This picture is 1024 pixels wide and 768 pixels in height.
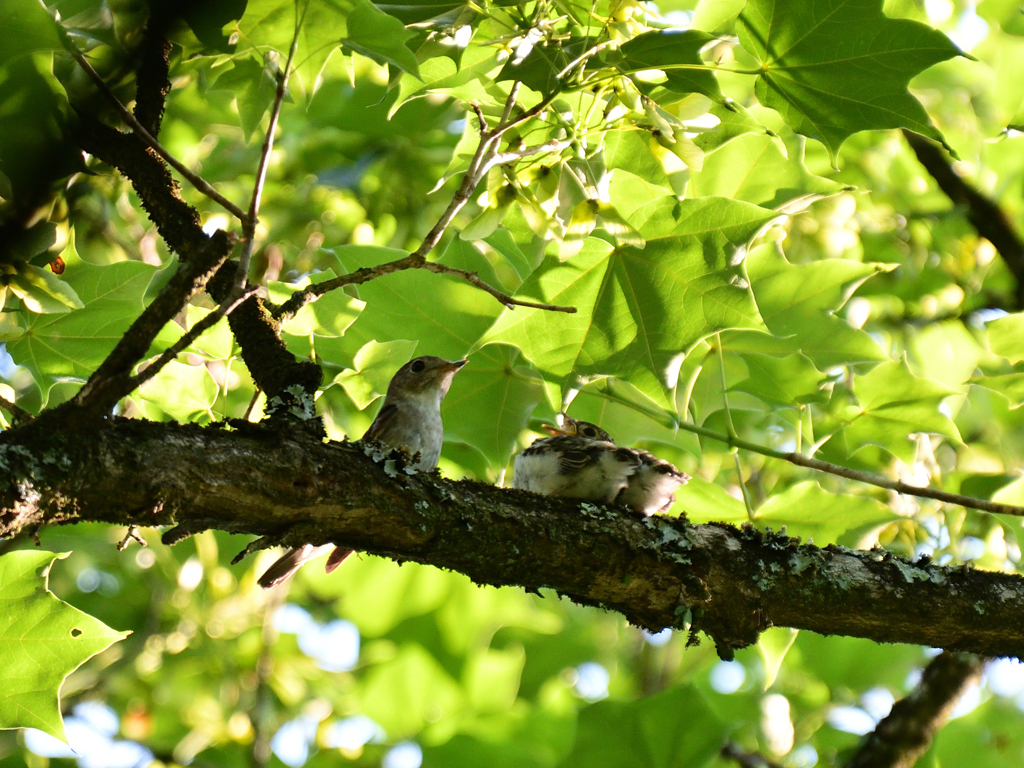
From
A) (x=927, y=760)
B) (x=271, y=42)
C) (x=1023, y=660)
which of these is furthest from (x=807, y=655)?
(x=271, y=42)

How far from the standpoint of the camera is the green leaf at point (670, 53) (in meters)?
1.94

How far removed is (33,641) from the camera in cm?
230

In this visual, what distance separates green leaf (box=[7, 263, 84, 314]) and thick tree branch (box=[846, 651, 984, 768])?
3674 millimetres

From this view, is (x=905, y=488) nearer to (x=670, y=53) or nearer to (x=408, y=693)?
(x=670, y=53)

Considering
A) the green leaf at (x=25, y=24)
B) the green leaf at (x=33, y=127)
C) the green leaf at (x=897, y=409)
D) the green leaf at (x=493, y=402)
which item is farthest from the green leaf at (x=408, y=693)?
the green leaf at (x=25, y=24)

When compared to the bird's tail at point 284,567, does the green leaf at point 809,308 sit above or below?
above

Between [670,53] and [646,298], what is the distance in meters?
0.64

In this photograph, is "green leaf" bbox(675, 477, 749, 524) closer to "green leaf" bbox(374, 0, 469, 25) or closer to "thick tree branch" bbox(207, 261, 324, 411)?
"thick tree branch" bbox(207, 261, 324, 411)

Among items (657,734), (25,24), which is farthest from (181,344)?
(657,734)

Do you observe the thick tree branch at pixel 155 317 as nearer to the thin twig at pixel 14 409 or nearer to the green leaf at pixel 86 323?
the thin twig at pixel 14 409

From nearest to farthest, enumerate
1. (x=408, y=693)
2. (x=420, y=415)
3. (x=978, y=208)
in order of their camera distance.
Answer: (x=420, y=415) < (x=408, y=693) < (x=978, y=208)

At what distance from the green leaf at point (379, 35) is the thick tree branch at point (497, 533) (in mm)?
810

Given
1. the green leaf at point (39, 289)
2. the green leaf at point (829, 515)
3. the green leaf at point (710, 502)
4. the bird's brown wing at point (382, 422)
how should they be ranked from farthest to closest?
the bird's brown wing at point (382, 422)
the green leaf at point (710, 502)
the green leaf at point (829, 515)
the green leaf at point (39, 289)

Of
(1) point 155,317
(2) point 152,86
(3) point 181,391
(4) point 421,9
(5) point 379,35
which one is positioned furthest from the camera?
(3) point 181,391
